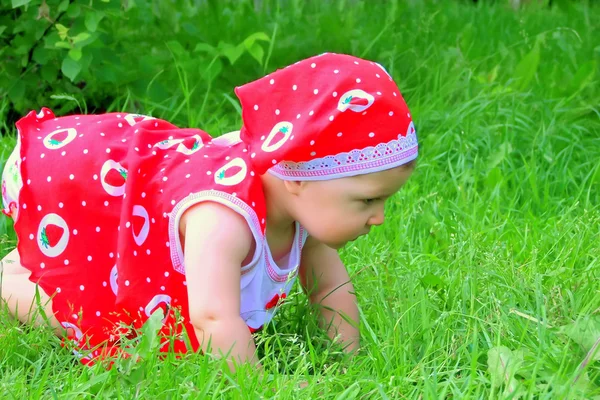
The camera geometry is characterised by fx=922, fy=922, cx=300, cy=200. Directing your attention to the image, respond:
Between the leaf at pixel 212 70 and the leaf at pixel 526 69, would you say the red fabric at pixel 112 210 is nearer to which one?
the leaf at pixel 212 70

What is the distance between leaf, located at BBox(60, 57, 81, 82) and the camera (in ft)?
11.2

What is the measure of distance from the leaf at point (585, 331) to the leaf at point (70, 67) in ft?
6.92

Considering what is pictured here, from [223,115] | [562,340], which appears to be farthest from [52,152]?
[223,115]

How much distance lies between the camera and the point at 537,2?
6.66m

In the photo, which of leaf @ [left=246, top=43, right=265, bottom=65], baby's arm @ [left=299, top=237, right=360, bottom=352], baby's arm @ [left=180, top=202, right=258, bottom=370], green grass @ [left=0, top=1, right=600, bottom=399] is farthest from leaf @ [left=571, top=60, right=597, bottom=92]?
baby's arm @ [left=180, top=202, right=258, bottom=370]

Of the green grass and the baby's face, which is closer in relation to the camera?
the green grass

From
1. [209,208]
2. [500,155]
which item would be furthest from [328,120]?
[500,155]

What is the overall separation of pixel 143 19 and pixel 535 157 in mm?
1861

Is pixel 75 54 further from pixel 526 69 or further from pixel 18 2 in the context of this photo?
pixel 526 69

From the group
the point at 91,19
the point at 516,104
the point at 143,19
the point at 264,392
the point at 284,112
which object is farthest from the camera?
the point at 143,19

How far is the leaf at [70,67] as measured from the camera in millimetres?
3422

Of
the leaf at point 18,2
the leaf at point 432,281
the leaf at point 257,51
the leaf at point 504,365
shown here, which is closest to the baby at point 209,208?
the leaf at point 432,281

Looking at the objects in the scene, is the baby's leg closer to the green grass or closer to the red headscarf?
the green grass

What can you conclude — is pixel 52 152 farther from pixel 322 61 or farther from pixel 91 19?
pixel 91 19
